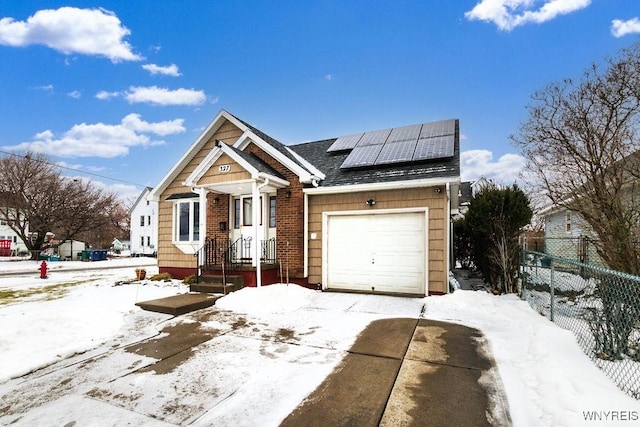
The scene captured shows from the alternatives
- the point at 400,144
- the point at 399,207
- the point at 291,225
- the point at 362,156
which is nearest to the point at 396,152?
the point at 400,144

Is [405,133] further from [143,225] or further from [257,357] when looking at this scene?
[143,225]

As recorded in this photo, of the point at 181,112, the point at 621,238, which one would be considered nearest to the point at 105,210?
the point at 181,112

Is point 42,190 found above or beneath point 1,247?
above

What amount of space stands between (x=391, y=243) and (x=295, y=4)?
9991 mm

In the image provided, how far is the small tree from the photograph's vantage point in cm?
845

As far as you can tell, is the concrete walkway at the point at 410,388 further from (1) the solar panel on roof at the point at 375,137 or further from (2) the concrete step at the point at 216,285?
(1) the solar panel on roof at the point at 375,137

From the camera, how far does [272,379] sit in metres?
3.59

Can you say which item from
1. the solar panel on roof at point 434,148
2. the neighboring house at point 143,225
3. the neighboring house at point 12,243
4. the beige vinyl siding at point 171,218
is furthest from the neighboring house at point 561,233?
the neighboring house at point 12,243

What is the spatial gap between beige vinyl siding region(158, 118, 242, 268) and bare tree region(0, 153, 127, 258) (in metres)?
19.8

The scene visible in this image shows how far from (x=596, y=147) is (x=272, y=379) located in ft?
33.2

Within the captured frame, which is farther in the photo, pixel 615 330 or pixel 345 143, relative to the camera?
pixel 345 143

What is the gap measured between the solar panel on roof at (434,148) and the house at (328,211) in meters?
0.03

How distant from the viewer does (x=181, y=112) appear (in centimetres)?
1906

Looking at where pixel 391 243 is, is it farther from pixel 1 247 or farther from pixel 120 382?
pixel 1 247
